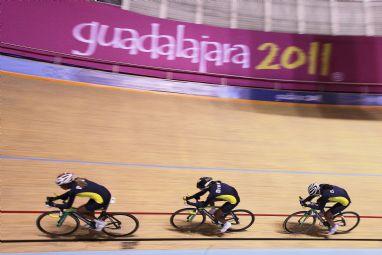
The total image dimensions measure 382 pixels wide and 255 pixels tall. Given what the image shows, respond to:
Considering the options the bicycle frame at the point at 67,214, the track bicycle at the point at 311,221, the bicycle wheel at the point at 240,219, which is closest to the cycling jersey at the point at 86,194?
the bicycle frame at the point at 67,214

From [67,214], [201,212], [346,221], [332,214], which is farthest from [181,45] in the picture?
[67,214]

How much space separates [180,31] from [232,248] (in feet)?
26.9

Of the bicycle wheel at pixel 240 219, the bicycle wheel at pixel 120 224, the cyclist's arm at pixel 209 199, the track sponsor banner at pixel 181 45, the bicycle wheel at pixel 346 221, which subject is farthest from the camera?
the track sponsor banner at pixel 181 45

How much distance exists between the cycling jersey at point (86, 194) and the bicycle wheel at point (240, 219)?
202 cm

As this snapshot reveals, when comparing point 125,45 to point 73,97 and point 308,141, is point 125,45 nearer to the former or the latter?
point 73,97

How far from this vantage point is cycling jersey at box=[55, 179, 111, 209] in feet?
15.4

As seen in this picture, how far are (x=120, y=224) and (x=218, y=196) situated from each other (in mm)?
1474

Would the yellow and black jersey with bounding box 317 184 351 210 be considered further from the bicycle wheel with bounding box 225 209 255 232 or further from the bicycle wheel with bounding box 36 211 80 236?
the bicycle wheel with bounding box 36 211 80 236

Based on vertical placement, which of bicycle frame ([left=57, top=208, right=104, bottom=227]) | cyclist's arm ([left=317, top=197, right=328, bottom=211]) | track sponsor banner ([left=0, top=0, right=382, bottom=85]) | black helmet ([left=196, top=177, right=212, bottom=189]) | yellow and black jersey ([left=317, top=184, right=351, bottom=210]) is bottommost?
bicycle frame ([left=57, top=208, right=104, bottom=227])

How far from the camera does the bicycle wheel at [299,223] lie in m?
5.87

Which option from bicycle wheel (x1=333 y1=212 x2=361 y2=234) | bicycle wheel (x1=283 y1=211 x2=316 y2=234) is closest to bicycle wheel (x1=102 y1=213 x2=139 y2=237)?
bicycle wheel (x1=283 y1=211 x2=316 y2=234)

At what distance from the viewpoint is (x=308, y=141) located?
9.55 m

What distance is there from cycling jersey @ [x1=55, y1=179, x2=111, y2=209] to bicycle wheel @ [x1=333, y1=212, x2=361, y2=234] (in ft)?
12.3

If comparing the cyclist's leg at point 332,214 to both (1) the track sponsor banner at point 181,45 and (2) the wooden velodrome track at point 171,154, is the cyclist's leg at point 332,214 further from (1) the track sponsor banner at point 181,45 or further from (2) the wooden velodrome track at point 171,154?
(1) the track sponsor banner at point 181,45
